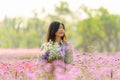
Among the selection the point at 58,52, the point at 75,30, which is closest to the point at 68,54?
the point at 58,52

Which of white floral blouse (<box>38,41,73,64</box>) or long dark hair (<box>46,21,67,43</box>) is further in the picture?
long dark hair (<box>46,21,67,43</box>)

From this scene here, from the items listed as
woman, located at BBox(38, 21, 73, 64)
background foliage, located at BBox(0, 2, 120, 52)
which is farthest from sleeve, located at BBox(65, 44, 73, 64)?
background foliage, located at BBox(0, 2, 120, 52)

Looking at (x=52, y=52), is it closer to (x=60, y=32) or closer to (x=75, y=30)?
(x=60, y=32)

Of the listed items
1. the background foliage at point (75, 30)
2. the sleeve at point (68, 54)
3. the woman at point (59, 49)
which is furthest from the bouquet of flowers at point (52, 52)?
the background foliage at point (75, 30)

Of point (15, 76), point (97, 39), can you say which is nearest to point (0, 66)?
point (15, 76)

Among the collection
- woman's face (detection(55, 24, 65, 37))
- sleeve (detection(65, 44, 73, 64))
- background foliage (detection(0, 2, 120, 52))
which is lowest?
background foliage (detection(0, 2, 120, 52))

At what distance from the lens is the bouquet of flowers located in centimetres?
663

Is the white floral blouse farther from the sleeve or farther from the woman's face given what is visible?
the woman's face

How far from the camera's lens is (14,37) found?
161ft

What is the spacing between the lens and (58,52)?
6660 mm

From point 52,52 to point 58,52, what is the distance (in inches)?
3.7

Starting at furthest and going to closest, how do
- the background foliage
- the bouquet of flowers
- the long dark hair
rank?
the background foliage
the long dark hair
the bouquet of flowers

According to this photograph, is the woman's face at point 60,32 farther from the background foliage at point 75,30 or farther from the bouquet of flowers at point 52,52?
the background foliage at point 75,30

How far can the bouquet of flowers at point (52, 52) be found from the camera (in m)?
6.63
